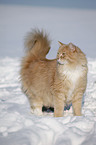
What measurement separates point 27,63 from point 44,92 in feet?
2.46

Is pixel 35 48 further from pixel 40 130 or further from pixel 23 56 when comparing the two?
pixel 40 130

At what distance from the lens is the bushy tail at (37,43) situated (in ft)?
12.6

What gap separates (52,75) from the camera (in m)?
3.31

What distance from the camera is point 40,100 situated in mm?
3605

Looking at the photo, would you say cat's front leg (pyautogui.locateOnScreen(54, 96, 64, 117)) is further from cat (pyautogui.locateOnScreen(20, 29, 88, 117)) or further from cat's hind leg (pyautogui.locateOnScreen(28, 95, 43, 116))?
cat's hind leg (pyautogui.locateOnScreen(28, 95, 43, 116))

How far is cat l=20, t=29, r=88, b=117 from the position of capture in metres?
3.00

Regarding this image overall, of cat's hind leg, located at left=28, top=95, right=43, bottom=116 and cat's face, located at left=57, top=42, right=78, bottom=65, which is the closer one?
cat's face, located at left=57, top=42, right=78, bottom=65

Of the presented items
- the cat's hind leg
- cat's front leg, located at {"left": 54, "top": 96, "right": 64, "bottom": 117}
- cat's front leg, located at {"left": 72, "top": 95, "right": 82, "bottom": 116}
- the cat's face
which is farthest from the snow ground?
the cat's hind leg

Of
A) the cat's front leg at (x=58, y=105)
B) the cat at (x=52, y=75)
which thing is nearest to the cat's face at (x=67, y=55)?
the cat at (x=52, y=75)

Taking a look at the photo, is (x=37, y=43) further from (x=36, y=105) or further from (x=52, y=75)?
(x=36, y=105)

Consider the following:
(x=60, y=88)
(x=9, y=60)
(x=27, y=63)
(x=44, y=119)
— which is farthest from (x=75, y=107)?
(x=9, y=60)

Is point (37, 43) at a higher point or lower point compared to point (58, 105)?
higher

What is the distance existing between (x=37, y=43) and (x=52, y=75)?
0.94 metres

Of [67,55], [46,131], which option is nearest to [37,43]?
[67,55]
